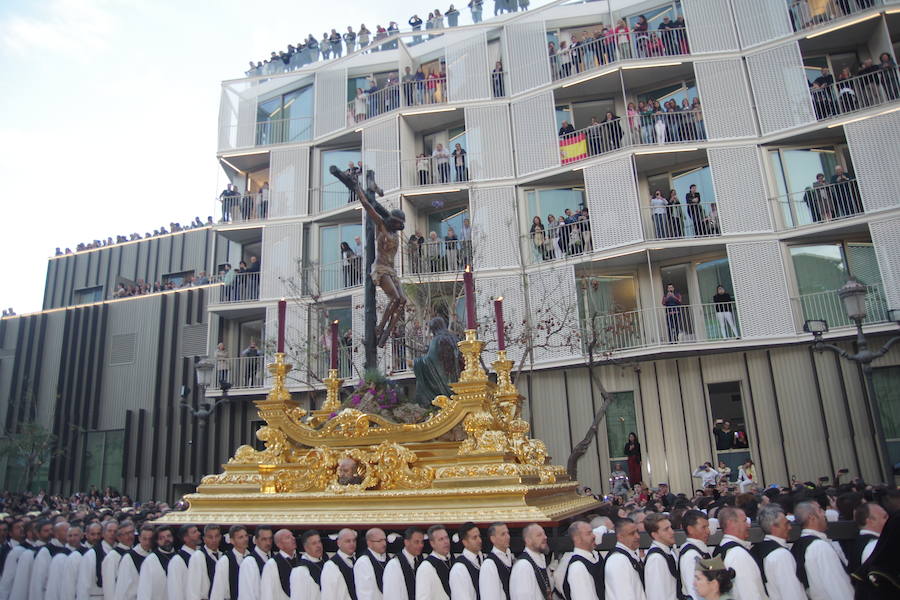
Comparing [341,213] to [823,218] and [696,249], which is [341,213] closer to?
[696,249]

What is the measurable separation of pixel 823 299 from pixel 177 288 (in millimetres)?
24448

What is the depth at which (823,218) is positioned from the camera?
1906 cm

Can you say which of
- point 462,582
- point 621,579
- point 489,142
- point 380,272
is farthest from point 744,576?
point 489,142

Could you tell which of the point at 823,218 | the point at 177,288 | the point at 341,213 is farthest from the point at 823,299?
the point at 177,288

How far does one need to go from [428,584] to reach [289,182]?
71.3 ft

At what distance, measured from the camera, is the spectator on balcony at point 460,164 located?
75.0 feet

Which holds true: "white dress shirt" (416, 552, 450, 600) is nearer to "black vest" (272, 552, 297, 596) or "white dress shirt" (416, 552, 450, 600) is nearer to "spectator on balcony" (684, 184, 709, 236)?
"black vest" (272, 552, 297, 596)

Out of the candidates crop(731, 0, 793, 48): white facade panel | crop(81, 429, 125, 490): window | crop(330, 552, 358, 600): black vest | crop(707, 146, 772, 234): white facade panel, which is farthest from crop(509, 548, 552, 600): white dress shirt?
crop(81, 429, 125, 490): window

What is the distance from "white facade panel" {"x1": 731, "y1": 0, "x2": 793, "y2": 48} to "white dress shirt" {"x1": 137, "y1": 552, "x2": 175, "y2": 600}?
20.7 meters

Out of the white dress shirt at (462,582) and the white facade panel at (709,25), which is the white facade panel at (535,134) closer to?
the white facade panel at (709,25)

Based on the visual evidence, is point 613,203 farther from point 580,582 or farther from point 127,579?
point 127,579

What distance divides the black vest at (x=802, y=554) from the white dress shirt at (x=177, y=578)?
5.71m

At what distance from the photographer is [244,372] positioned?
24047mm

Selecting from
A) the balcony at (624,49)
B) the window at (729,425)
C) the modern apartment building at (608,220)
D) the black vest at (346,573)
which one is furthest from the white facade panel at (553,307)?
the black vest at (346,573)
